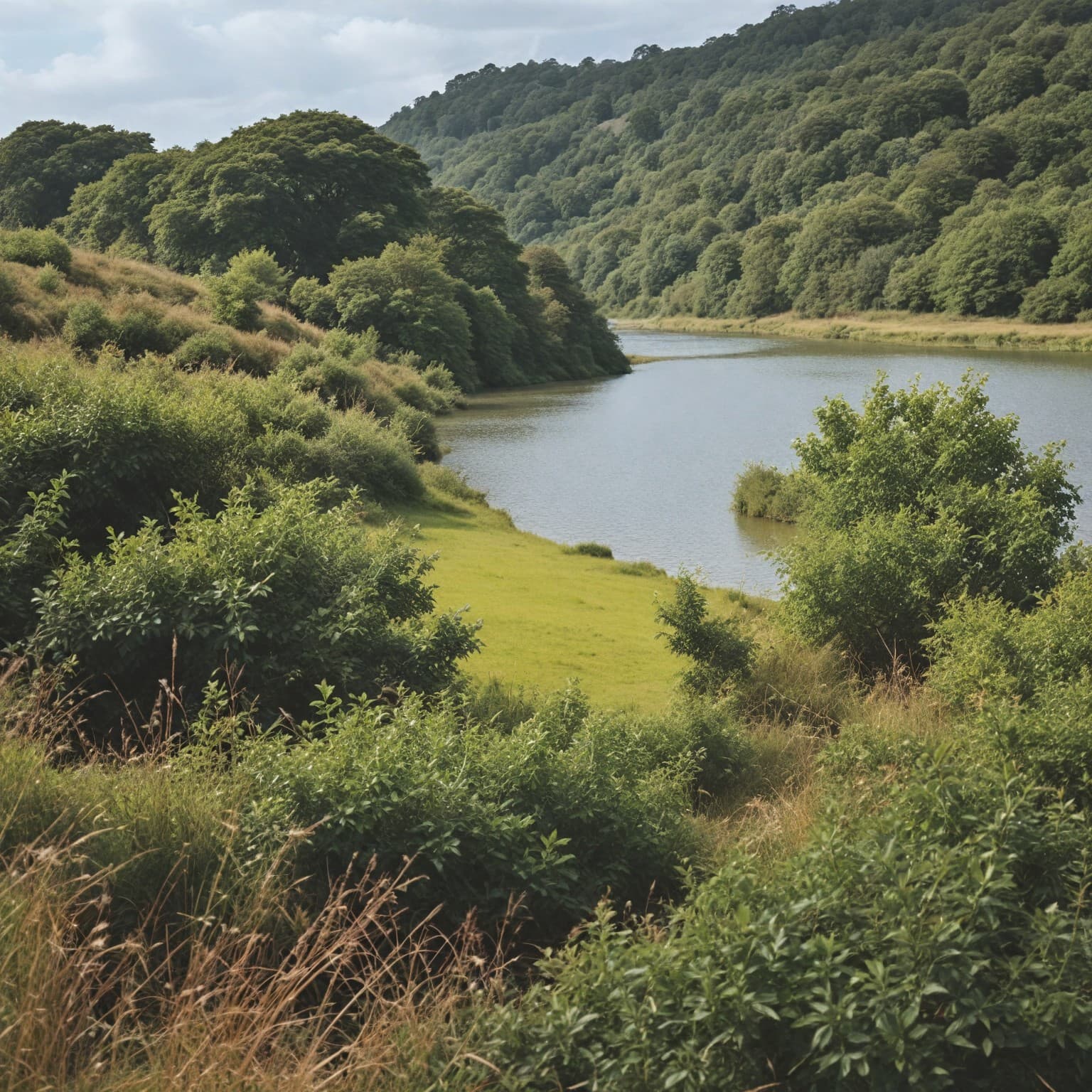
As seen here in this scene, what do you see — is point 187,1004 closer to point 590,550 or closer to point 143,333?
point 590,550

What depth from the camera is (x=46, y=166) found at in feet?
267

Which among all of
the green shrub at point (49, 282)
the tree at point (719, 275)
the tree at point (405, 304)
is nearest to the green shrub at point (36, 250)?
the green shrub at point (49, 282)

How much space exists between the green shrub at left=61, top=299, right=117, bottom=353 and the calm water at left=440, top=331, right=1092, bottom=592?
12.1 metres

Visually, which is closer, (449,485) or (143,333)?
(449,485)

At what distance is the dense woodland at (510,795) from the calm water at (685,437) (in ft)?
29.4

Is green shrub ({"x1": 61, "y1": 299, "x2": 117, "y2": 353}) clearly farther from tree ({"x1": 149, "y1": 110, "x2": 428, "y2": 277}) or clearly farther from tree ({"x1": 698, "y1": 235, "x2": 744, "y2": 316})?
tree ({"x1": 698, "y1": 235, "x2": 744, "y2": 316})

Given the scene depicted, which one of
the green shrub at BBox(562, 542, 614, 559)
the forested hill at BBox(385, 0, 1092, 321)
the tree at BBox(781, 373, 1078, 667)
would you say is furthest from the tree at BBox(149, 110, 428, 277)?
the tree at BBox(781, 373, 1078, 667)

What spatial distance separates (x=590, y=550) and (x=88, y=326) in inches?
657

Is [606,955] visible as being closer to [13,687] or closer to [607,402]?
[13,687]

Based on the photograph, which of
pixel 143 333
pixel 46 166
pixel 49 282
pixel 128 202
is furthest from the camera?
pixel 46 166

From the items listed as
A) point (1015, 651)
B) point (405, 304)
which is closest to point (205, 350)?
point (405, 304)

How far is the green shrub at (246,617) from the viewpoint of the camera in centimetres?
873

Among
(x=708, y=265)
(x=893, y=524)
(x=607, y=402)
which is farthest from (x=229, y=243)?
(x=708, y=265)

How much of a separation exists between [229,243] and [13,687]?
206ft
